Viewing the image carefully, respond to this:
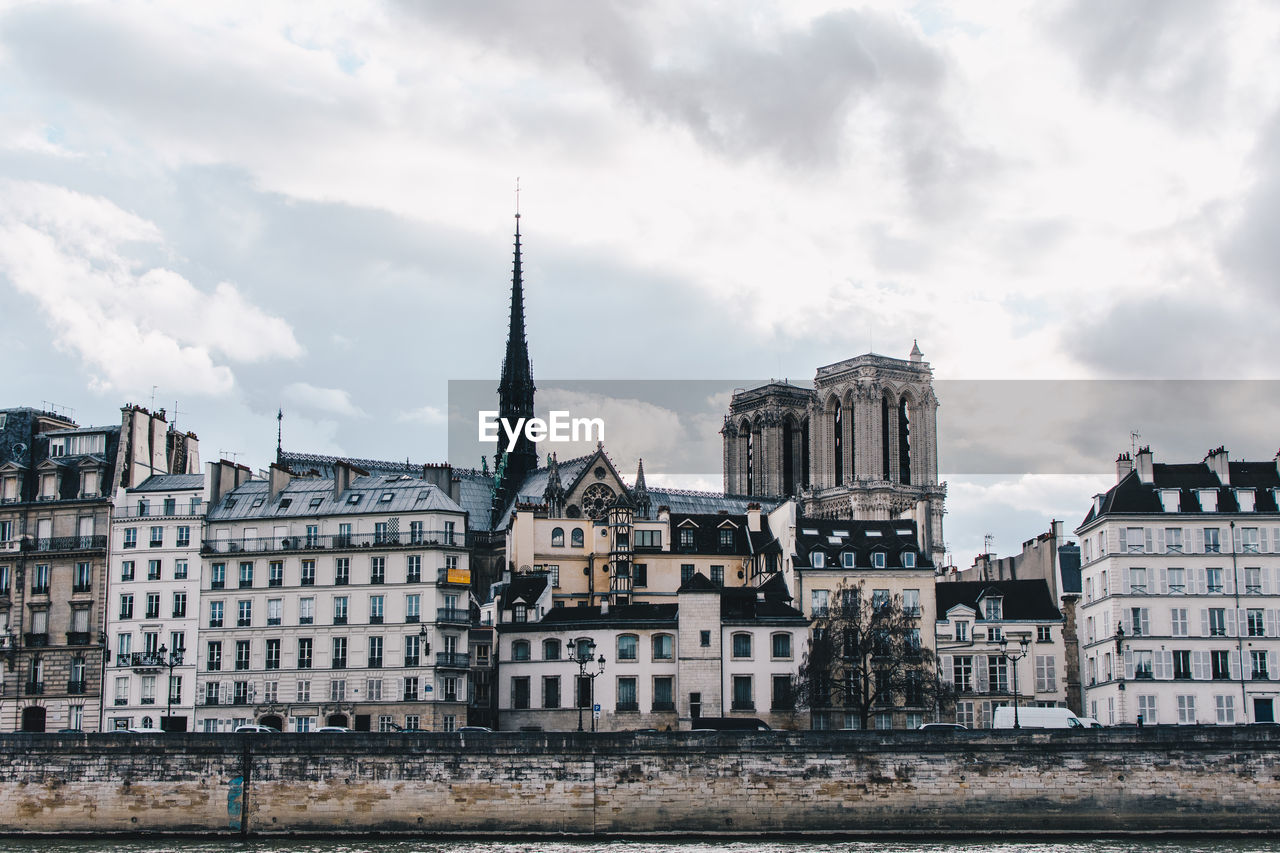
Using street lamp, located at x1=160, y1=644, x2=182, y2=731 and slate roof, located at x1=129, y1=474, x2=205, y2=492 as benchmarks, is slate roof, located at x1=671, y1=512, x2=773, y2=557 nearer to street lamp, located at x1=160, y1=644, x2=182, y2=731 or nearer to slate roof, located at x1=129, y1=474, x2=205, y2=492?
slate roof, located at x1=129, y1=474, x2=205, y2=492

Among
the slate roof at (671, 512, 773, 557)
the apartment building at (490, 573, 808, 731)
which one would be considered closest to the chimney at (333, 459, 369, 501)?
the apartment building at (490, 573, 808, 731)

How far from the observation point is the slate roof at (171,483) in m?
75.9

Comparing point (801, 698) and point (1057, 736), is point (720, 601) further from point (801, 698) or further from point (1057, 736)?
point (1057, 736)

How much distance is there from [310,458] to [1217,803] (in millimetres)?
65738

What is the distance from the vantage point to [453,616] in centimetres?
7294

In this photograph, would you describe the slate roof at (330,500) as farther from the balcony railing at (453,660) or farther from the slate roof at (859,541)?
the slate roof at (859,541)

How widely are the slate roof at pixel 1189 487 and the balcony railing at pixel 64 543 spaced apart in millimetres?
42256

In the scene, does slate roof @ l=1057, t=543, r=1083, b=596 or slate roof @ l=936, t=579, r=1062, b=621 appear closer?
slate roof @ l=936, t=579, r=1062, b=621

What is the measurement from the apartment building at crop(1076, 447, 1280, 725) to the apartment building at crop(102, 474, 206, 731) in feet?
125

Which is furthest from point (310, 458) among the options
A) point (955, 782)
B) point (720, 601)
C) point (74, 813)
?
point (955, 782)

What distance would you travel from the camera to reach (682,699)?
71312mm

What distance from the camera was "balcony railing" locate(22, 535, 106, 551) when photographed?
7475 cm

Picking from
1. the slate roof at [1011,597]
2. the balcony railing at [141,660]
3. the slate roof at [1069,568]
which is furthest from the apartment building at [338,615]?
the slate roof at [1069,568]

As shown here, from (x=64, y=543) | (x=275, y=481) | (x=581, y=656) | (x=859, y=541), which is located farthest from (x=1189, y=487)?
(x=64, y=543)
